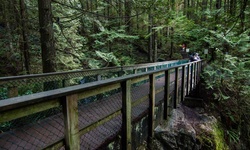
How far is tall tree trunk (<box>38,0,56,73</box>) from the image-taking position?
4410 mm

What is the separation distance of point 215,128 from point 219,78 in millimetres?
2782

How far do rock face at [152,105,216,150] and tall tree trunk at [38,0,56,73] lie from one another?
12.0ft

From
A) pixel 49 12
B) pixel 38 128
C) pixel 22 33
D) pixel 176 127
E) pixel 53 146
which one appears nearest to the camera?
pixel 53 146

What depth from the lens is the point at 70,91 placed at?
4.53 feet

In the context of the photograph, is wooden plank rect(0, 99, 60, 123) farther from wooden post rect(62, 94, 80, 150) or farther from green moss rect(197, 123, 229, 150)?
green moss rect(197, 123, 229, 150)

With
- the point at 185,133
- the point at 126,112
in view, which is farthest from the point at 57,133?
the point at 185,133

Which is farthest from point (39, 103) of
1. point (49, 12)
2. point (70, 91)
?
point (49, 12)

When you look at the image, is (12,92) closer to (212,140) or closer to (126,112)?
(126,112)

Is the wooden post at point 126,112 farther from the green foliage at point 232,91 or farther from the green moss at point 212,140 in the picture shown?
the green foliage at point 232,91

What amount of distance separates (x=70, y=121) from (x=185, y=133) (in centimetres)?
571

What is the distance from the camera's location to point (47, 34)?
4500 millimetres

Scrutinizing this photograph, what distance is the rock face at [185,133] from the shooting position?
5446mm

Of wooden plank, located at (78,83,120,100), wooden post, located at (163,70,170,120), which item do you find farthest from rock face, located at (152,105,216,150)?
wooden plank, located at (78,83,120,100)

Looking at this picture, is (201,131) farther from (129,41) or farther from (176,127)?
(129,41)
